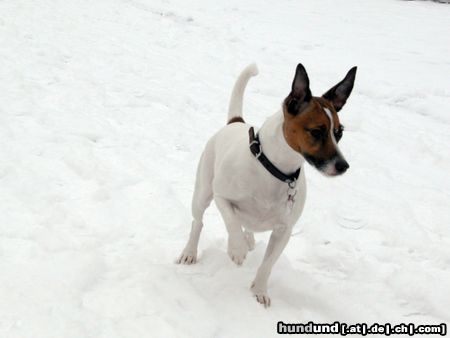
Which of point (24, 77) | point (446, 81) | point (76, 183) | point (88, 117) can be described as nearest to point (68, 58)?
point (24, 77)

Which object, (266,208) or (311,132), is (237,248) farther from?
(311,132)

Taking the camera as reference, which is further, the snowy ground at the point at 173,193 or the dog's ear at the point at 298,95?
the snowy ground at the point at 173,193

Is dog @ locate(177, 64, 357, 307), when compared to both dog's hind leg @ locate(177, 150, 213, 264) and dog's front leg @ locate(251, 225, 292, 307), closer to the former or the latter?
dog's front leg @ locate(251, 225, 292, 307)

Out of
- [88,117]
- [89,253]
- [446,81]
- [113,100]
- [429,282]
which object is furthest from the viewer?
[446,81]

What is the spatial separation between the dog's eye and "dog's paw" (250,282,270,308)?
1.34m

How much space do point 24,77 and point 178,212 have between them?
4.47 meters

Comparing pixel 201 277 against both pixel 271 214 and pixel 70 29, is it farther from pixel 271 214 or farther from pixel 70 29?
pixel 70 29

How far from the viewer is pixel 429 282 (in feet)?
13.1

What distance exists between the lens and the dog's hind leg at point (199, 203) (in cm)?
381

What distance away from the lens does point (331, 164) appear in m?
2.90

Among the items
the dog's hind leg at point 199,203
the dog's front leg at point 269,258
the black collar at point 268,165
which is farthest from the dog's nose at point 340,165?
the dog's hind leg at point 199,203

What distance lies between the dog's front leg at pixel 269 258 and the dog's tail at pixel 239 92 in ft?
4.09

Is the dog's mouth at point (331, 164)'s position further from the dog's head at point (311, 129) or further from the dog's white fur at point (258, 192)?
the dog's white fur at point (258, 192)

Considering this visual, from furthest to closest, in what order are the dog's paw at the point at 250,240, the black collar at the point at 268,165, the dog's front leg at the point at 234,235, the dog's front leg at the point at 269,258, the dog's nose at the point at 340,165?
the dog's paw at the point at 250,240 < the dog's front leg at the point at 269,258 < the dog's front leg at the point at 234,235 < the black collar at the point at 268,165 < the dog's nose at the point at 340,165
